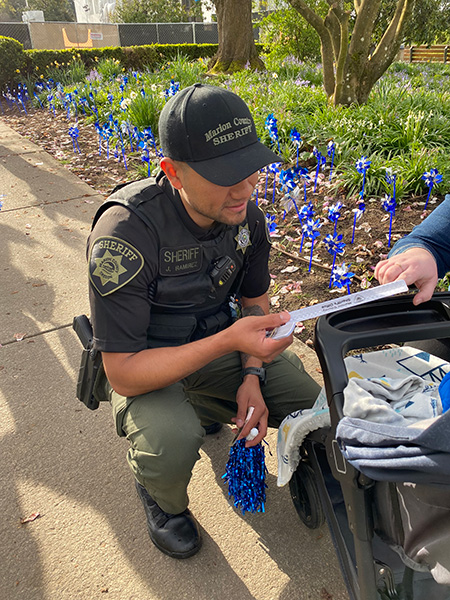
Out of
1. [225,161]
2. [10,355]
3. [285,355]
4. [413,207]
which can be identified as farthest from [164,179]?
[413,207]

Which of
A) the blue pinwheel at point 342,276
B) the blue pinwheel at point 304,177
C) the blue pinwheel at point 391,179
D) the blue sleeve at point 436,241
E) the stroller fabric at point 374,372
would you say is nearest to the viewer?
the stroller fabric at point 374,372

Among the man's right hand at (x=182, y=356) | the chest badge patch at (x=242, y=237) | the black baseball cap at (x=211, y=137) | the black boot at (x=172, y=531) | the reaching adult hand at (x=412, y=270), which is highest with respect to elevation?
the black baseball cap at (x=211, y=137)

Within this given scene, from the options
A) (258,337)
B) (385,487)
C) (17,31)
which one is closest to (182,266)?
(258,337)

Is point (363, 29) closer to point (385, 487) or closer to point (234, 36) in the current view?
point (385, 487)

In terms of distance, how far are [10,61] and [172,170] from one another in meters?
12.6

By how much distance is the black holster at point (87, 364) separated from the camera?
185 centimetres

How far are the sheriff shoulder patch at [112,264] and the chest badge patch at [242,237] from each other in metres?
0.46

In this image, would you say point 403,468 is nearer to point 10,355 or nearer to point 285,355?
point 285,355

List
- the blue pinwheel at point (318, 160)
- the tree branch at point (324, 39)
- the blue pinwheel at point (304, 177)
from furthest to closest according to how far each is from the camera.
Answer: the tree branch at point (324, 39), the blue pinwheel at point (318, 160), the blue pinwheel at point (304, 177)

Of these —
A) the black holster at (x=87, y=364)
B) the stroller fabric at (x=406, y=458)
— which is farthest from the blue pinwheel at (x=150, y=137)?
the stroller fabric at (x=406, y=458)

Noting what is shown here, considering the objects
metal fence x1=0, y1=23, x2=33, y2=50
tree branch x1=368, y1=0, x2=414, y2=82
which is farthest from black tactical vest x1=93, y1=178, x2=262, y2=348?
metal fence x1=0, y1=23, x2=33, y2=50

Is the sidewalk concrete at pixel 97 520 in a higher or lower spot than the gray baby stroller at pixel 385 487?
lower

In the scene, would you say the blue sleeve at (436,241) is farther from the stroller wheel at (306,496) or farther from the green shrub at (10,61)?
the green shrub at (10,61)

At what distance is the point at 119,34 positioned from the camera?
83.6 ft
